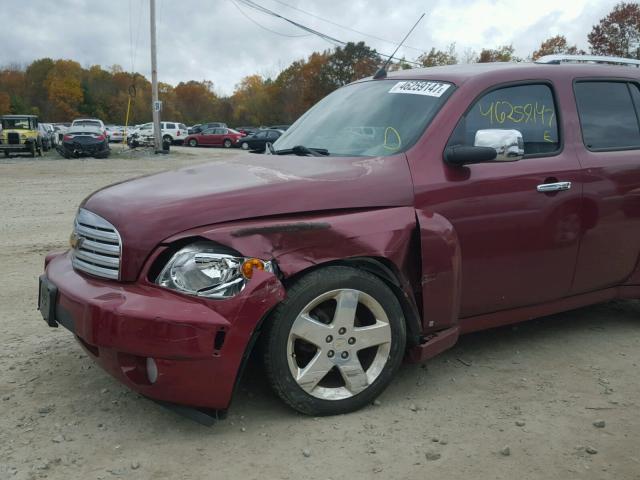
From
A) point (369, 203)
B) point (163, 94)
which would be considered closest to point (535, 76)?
point (369, 203)

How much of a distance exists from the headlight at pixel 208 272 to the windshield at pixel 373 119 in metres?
1.11

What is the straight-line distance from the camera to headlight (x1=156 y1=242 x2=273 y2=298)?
2.69m

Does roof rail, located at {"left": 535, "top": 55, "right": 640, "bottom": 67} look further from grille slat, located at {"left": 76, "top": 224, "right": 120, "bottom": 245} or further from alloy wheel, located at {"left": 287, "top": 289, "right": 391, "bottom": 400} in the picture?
grille slat, located at {"left": 76, "top": 224, "right": 120, "bottom": 245}

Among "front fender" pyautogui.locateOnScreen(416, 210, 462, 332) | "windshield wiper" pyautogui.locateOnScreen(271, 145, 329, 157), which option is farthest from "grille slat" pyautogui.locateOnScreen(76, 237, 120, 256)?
"front fender" pyautogui.locateOnScreen(416, 210, 462, 332)

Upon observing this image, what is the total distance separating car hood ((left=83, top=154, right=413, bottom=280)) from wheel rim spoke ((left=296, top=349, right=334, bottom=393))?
703 millimetres

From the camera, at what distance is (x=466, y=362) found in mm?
3744

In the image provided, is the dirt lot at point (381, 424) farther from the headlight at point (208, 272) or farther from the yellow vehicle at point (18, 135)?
the yellow vehicle at point (18, 135)

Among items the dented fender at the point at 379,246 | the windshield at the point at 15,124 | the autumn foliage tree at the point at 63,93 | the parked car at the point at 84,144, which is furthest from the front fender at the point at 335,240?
the autumn foliage tree at the point at 63,93

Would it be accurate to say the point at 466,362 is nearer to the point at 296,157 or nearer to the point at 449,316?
the point at 449,316

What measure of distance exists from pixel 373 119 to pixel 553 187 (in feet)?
3.63

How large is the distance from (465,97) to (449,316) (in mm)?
1224

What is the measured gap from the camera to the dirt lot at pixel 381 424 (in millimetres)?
2607

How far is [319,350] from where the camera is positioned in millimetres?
2924

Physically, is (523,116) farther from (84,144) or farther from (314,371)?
(84,144)
